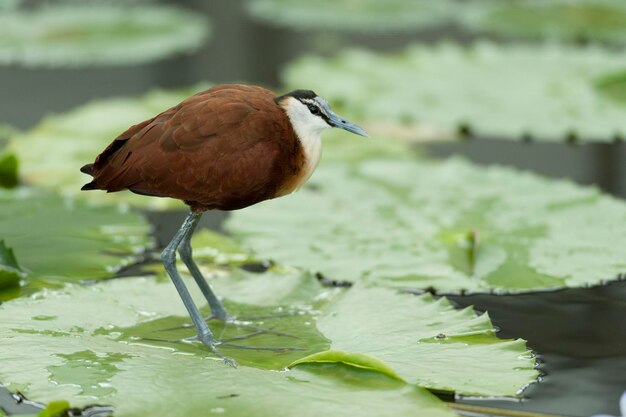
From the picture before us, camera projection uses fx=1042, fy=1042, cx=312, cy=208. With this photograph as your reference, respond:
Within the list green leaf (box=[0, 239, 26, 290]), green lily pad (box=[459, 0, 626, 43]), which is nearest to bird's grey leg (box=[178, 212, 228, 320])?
green leaf (box=[0, 239, 26, 290])

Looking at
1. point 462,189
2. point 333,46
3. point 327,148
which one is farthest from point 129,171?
point 333,46

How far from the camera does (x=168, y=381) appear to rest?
224 centimetres

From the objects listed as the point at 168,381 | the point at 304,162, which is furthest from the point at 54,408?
the point at 304,162

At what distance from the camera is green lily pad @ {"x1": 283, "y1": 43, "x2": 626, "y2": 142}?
459 cm

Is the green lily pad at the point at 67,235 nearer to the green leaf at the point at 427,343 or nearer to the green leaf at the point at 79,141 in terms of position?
the green leaf at the point at 79,141

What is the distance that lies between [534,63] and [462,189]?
1.99 meters

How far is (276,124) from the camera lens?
7.97ft

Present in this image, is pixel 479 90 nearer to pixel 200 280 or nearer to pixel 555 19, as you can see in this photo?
pixel 555 19

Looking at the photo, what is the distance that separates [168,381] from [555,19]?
17.3 feet

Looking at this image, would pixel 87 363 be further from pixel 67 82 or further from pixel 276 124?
pixel 67 82

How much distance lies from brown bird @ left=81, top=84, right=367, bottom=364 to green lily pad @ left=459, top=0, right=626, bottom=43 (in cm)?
432

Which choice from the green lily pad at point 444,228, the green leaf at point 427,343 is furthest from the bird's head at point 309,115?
the green lily pad at point 444,228

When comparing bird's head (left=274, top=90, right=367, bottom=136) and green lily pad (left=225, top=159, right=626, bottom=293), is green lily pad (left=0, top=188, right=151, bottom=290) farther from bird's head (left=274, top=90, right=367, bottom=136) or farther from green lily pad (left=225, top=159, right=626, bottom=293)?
bird's head (left=274, top=90, right=367, bottom=136)

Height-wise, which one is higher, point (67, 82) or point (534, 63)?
point (534, 63)
